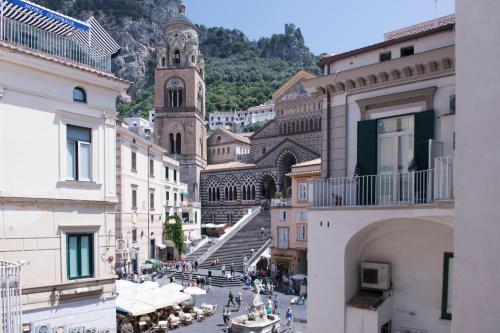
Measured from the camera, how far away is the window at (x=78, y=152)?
460 inches

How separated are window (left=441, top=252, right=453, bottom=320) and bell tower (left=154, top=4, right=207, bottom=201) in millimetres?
Result: 59502

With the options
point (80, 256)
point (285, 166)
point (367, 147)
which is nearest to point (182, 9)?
point (285, 166)

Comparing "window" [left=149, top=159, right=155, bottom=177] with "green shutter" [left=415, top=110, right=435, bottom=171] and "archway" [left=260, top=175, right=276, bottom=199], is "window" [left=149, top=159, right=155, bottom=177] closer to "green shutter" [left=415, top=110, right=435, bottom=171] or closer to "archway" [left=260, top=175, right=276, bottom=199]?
"archway" [left=260, top=175, right=276, bottom=199]

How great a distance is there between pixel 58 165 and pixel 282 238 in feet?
95.1

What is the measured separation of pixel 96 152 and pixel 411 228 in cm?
819

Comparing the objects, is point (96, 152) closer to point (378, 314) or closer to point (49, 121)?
point (49, 121)

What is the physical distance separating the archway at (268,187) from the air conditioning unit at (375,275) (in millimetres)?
53687

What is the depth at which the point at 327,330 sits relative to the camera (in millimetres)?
10070

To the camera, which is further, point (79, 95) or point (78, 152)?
point (79, 95)

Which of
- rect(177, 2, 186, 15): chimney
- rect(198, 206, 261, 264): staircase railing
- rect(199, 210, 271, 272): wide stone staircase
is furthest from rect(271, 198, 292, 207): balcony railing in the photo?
rect(177, 2, 186, 15): chimney

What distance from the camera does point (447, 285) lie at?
9008 millimetres

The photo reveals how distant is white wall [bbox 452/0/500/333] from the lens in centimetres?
470

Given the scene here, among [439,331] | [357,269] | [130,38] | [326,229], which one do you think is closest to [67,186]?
[326,229]

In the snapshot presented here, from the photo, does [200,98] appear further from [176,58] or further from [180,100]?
[176,58]
